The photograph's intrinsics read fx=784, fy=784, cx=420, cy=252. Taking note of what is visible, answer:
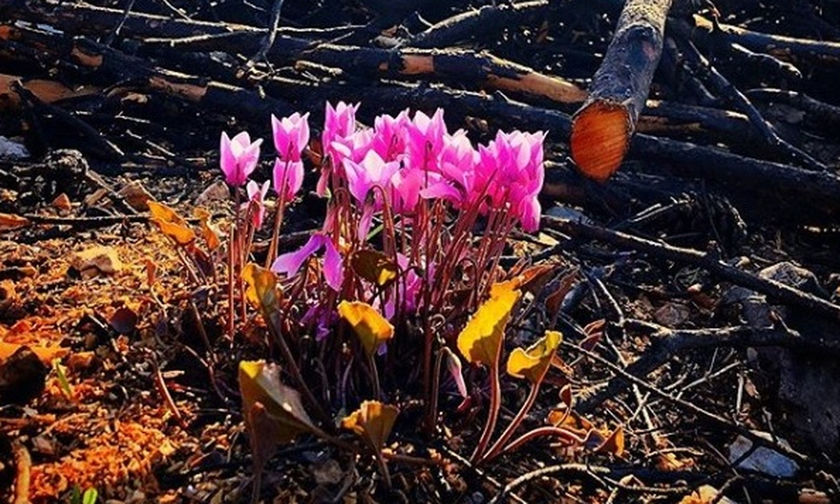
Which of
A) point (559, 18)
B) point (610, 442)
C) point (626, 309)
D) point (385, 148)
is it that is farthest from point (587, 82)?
point (610, 442)

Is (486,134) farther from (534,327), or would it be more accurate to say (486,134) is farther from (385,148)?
(385,148)

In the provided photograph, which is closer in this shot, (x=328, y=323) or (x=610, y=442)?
(x=610, y=442)

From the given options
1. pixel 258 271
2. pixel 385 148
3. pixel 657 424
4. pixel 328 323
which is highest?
pixel 385 148

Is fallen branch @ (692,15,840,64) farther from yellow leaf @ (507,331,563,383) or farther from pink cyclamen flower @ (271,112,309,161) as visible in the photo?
yellow leaf @ (507,331,563,383)

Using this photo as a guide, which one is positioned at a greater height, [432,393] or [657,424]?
[432,393]

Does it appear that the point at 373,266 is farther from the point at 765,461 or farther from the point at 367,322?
the point at 765,461
